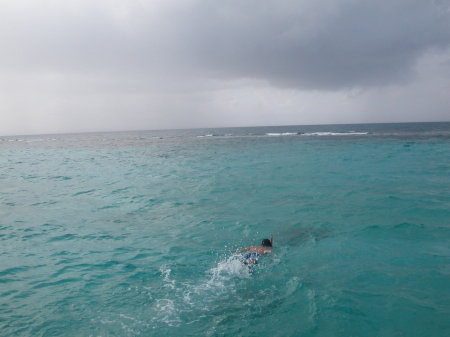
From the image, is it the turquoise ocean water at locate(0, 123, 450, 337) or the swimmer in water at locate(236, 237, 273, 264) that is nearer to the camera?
the turquoise ocean water at locate(0, 123, 450, 337)

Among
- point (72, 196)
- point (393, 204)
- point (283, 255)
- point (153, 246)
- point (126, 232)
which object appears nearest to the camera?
point (283, 255)

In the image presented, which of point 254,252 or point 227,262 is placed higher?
point 254,252

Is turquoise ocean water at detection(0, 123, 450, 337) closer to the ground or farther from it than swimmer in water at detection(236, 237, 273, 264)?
closer to the ground

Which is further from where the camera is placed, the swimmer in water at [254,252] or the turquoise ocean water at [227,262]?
the swimmer in water at [254,252]

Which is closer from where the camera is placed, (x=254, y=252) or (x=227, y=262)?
(x=227, y=262)

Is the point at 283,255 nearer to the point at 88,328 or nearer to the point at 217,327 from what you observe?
the point at 217,327

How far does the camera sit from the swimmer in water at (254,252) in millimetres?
11039

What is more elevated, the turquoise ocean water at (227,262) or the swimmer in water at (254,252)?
the swimmer in water at (254,252)

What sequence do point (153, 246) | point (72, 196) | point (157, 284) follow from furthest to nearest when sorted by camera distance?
point (72, 196), point (153, 246), point (157, 284)

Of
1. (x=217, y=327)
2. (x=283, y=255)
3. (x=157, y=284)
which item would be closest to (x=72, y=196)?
(x=157, y=284)

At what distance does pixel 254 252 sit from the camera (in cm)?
1141

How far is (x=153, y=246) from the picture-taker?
43.3ft

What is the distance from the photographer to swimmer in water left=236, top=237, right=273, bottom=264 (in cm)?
1104

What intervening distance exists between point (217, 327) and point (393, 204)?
15339 millimetres
